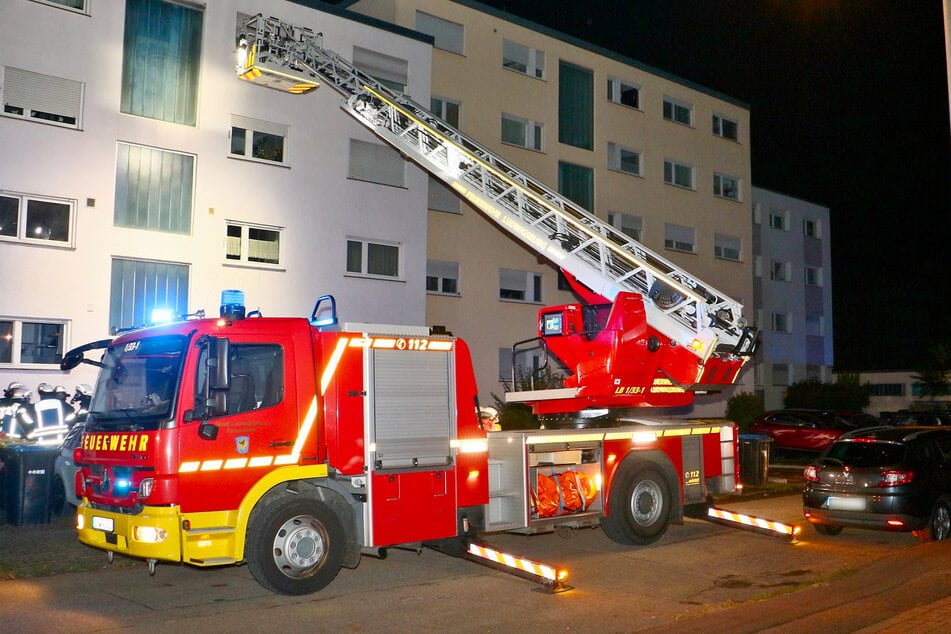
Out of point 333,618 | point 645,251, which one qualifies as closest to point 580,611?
point 333,618

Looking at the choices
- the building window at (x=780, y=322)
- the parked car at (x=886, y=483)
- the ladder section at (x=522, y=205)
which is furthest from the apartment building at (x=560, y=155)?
the parked car at (x=886, y=483)

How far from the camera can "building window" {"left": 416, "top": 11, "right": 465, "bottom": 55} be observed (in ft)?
81.9

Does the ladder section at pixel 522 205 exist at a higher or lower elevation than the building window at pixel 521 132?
lower

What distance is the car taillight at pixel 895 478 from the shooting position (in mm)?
10992

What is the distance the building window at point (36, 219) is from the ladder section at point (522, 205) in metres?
5.12

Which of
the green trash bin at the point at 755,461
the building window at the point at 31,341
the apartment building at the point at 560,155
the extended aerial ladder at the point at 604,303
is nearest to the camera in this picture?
the extended aerial ladder at the point at 604,303

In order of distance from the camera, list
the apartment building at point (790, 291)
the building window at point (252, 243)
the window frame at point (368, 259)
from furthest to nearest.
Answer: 1. the apartment building at point (790, 291)
2. the window frame at point (368, 259)
3. the building window at point (252, 243)

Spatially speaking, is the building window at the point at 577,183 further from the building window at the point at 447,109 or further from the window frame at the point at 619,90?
the building window at the point at 447,109

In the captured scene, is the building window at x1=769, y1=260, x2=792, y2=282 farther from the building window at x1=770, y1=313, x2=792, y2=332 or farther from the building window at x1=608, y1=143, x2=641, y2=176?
the building window at x1=608, y1=143, x2=641, y2=176

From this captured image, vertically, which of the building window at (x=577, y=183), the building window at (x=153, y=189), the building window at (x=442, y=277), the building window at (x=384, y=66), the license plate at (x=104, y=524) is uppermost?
the building window at (x=384, y=66)

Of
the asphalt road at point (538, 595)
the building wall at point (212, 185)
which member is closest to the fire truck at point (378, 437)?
the asphalt road at point (538, 595)

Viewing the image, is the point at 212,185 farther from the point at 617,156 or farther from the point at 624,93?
the point at 624,93

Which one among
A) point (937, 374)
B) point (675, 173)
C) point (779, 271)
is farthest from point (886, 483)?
point (937, 374)

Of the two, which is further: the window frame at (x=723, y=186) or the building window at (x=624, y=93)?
the window frame at (x=723, y=186)
